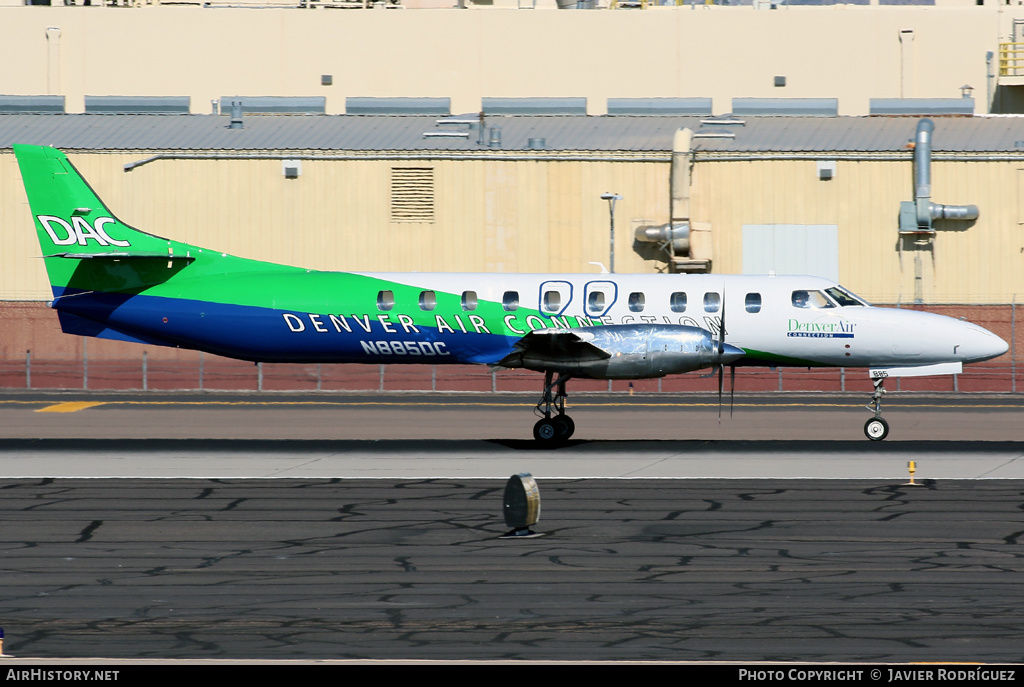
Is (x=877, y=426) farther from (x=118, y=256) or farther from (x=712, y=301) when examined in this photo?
(x=118, y=256)

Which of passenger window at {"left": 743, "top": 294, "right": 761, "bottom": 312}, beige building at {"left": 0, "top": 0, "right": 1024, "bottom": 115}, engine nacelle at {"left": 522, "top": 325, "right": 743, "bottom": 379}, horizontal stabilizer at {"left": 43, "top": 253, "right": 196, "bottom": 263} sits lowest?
engine nacelle at {"left": 522, "top": 325, "right": 743, "bottom": 379}

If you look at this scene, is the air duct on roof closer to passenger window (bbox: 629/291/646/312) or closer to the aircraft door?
passenger window (bbox: 629/291/646/312)

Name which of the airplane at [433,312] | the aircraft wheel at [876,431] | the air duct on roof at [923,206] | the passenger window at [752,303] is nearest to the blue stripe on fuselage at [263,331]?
the airplane at [433,312]

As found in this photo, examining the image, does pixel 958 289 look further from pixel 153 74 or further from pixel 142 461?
pixel 153 74

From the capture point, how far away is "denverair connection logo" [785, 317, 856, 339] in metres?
25.4

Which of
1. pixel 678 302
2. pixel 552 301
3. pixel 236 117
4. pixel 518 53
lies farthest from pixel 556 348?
pixel 518 53

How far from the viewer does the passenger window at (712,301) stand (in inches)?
1001

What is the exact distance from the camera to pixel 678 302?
25516 mm

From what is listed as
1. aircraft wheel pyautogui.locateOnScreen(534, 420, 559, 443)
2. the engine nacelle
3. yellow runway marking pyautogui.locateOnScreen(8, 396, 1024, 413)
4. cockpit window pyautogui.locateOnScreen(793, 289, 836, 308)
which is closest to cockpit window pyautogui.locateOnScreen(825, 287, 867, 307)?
cockpit window pyautogui.locateOnScreen(793, 289, 836, 308)

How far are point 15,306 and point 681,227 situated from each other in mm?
22143

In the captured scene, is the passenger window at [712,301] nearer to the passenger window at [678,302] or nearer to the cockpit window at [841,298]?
the passenger window at [678,302]

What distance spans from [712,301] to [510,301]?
13.7ft

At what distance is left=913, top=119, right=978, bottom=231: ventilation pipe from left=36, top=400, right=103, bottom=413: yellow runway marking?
1040 inches

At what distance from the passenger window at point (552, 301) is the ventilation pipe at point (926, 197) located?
A: 1956cm
